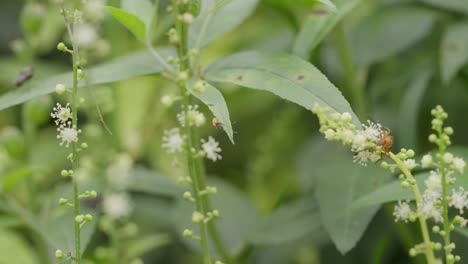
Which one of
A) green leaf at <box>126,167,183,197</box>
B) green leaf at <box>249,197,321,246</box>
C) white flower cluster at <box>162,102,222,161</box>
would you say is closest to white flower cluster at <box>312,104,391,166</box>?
white flower cluster at <box>162,102,222,161</box>

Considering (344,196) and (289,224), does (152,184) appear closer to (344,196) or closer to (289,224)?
(289,224)

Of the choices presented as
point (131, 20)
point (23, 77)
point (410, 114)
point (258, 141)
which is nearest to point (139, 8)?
point (131, 20)

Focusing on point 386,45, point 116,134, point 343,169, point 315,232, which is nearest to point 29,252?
point 116,134

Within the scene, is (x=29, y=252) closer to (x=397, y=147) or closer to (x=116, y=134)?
(x=116, y=134)

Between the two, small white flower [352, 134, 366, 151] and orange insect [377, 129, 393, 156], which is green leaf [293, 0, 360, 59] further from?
small white flower [352, 134, 366, 151]

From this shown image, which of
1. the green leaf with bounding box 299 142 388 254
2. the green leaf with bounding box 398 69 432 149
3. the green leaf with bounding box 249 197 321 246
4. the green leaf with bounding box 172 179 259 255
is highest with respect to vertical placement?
the green leaf with bounding box 398 69 432 149

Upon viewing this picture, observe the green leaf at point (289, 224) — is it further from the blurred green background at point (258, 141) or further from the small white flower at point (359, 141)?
the small white flower at point (359, 141)
